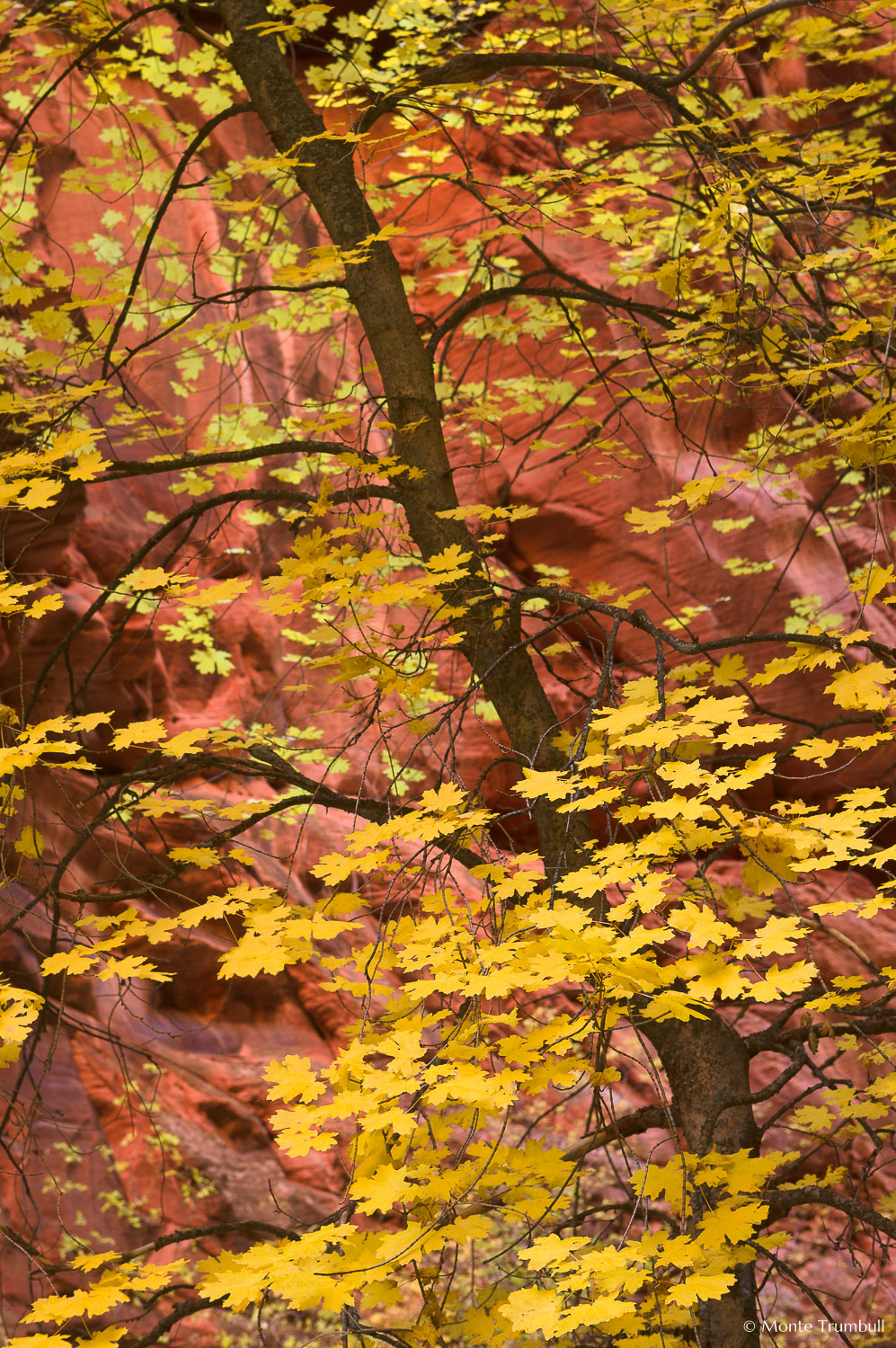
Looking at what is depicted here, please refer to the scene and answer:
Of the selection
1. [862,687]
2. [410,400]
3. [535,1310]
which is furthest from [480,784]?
[410,400]

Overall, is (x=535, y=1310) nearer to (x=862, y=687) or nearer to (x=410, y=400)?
(x=862, y=687)

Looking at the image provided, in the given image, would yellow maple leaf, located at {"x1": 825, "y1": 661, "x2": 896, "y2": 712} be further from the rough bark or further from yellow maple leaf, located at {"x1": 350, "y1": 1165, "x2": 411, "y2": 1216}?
yellow maple leaf, located at {"x1": 350, "y1": 1165, "x2": 411, "y2": 1216}

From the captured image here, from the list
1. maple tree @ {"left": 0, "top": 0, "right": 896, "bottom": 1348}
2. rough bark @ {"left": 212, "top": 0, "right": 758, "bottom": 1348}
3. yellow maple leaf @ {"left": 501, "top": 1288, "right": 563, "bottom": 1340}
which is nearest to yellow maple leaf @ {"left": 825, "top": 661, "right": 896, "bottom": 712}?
maple tree @ {"left": 0, "top": 0, "right": 896, "bottom": 1348}

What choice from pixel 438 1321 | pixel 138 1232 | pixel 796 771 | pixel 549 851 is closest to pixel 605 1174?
pixel 138 1232

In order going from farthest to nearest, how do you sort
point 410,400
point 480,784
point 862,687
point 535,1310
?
point 410,400 → point 480,784 → point 862,687 → point 535,1310

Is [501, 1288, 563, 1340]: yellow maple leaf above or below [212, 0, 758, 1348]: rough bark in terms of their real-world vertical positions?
below

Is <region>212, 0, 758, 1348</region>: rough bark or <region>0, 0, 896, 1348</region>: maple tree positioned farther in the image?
<region>212, 0, 758, 1348</region>: rough bark

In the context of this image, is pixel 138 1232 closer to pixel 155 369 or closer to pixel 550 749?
pixel 550 749

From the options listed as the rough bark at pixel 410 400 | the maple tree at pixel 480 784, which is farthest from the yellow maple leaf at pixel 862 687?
the rough bark at pixel 410 400

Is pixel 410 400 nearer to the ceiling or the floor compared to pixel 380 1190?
nearer to the ceiling

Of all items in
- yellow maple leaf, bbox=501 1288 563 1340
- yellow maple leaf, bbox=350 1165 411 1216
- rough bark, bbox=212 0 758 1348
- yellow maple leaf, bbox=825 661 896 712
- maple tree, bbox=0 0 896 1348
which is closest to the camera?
yellow maple leaf, bbox=501 1288 563 1340

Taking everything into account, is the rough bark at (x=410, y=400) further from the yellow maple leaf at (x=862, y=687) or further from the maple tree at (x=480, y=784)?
the yellow maple leaf at (x=862, y=687)

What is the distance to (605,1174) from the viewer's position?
786 centimetres

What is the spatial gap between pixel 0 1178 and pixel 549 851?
4146mm
